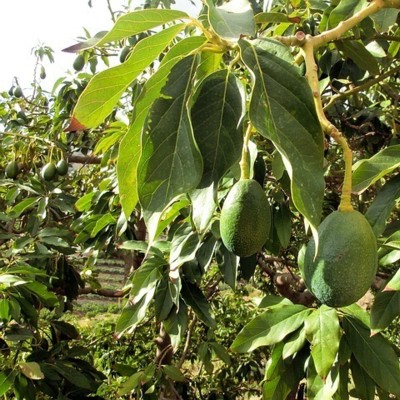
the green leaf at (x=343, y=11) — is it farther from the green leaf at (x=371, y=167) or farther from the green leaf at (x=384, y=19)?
the green leaf at (x=371, y=167)

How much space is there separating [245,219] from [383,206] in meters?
0.43

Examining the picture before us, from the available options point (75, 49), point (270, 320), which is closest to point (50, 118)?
point (270, 320)

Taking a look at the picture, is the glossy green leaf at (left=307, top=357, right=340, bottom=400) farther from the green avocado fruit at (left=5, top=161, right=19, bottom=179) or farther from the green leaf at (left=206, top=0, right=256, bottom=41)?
the green avocado fruit at (left=5, top=161, right=19, bottom=179)

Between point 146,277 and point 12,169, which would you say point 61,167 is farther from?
point 146,277

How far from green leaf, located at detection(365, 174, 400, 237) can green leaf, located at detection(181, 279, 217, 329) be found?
2.65 ft

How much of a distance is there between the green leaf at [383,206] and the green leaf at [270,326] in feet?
1.39

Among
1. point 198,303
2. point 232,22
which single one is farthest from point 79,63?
point 232,22

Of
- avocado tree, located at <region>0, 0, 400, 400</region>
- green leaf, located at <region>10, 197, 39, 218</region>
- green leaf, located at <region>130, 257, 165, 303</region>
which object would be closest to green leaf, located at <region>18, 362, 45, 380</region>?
avocado tree, located at <region>0, 0, 400, 400</region>

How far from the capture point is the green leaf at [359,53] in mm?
1255

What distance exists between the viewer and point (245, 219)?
0.72m

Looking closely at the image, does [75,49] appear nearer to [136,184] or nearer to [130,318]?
[136,184]

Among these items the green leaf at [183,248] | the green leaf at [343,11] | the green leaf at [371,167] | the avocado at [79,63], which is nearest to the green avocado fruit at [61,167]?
the avocado at [79,63]

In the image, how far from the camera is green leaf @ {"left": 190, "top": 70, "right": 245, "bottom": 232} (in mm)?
682

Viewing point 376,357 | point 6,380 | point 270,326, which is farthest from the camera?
point 6,380
